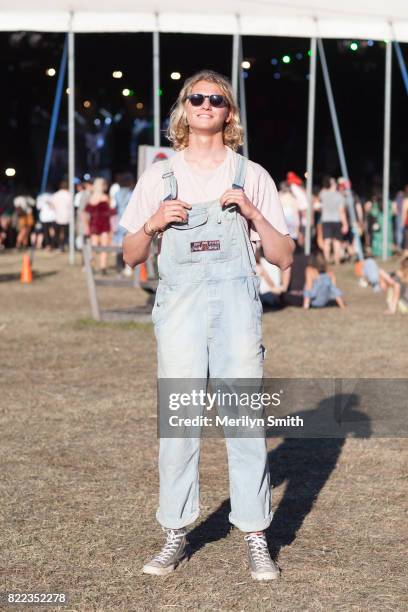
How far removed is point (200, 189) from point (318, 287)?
36.5 ft

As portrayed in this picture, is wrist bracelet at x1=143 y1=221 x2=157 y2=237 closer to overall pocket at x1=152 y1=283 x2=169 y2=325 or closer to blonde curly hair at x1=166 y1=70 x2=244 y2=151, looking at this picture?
overall pocket at x1=152 y1=283 x2=169 y2=325

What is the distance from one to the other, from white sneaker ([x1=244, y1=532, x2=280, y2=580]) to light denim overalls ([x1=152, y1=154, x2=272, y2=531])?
0.08m

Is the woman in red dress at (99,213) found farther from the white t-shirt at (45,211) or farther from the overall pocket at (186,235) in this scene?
the overall pocket at (186,235)

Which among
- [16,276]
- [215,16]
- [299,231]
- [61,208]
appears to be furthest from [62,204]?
[215,16]

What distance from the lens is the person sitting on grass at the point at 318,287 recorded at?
608 inches

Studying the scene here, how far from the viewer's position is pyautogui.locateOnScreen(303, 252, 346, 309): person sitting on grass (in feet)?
50.7

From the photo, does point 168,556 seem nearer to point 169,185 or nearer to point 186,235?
point 186,235

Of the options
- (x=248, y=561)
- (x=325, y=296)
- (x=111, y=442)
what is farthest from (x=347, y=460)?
(x=325, y=296)

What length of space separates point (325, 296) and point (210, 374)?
11.1m

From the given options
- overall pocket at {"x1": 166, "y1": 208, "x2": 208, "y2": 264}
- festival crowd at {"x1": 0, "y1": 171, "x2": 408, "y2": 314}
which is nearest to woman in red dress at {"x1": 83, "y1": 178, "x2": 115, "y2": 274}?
festival crowd at {"x1": 0, "y1": 171, "x2": 408, "y2": 314}

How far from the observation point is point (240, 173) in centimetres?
441

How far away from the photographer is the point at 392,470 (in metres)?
6.54

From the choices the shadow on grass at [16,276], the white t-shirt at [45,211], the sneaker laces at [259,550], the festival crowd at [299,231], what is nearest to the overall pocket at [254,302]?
the sneaker laces at [259,550]

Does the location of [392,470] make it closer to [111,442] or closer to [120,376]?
Answer: [111,442]
